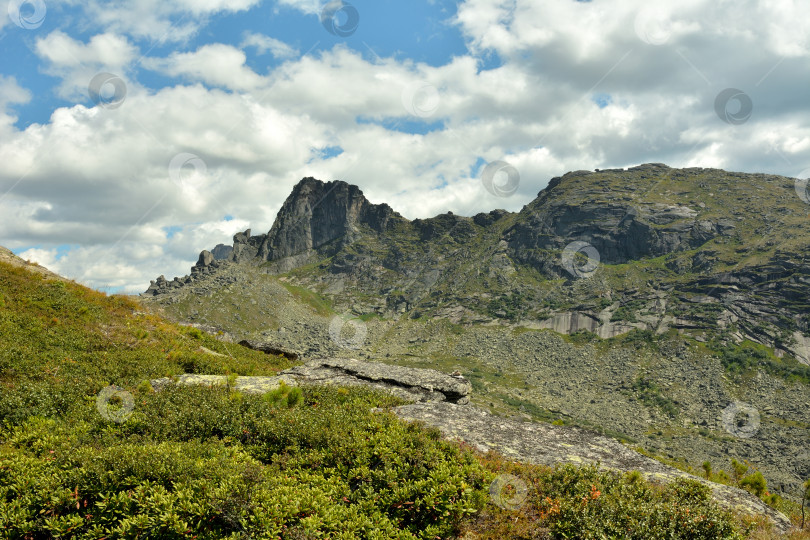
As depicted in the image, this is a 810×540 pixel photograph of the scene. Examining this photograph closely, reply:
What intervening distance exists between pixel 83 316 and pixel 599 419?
183881 mm

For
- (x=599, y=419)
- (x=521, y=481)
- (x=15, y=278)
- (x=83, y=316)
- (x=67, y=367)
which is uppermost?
(x=15, y=278)

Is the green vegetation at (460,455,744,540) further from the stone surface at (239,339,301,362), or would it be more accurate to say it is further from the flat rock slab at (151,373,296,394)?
the stone surface at (239,339,301,362)

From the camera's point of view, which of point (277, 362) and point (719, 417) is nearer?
point (277, 362)

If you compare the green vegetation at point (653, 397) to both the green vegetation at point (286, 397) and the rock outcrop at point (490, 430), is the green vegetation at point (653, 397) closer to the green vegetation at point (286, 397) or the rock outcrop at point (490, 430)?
the rock outcrop at point (490, 430)

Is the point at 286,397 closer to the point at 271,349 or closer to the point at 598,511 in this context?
the point at 598,511

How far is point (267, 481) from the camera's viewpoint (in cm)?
810

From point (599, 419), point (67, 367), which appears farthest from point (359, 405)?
point (599, 419)

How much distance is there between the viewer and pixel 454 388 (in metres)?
19.2

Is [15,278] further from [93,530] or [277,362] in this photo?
[93,530]

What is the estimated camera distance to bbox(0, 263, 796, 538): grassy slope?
7.40 metres

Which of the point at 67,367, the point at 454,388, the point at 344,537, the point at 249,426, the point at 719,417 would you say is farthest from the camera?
the point at 719,417

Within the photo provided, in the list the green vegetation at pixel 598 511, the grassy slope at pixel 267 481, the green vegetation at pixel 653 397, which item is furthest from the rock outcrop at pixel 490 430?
the green vegetation at pixel 653 397

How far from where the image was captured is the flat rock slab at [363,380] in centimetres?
1738

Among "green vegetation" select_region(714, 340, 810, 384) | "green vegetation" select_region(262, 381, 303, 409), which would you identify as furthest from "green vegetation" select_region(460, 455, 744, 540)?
"green vegetation" select_region(714, 340, 810, 384)
